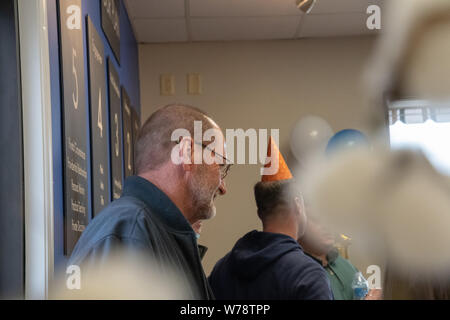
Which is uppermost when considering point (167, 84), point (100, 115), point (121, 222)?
point (167, 84)

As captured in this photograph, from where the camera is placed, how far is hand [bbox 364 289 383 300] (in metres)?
0.16

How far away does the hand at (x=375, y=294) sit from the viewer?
160mm

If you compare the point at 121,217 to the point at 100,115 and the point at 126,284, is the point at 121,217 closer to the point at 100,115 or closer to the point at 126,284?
the point at 126,284

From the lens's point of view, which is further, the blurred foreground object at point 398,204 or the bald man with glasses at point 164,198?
the bald man with glasses at point 164,198

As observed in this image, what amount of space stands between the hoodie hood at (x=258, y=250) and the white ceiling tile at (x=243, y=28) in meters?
1.26

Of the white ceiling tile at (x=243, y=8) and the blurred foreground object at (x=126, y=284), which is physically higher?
the white ceiling tile at (x=243, y=8)

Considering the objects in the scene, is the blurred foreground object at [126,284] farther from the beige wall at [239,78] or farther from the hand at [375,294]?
the beige wall at [239,78]

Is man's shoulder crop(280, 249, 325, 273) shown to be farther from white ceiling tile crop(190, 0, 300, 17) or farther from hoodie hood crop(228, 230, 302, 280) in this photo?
white ceiling tile crop(190, 0, 300, 17)

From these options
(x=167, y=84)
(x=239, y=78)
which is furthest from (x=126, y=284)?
(x=239, y=78)

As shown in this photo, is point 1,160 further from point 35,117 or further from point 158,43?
point 158,43

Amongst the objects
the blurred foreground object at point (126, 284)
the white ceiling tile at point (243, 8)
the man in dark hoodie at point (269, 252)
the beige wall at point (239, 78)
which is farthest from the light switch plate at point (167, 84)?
the blurred foreground object at point (126, 284)

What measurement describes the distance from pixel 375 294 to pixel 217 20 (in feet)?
6.53

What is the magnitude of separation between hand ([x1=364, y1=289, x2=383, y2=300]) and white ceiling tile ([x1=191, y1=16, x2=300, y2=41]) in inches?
76.2

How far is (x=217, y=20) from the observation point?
207 centimetres
